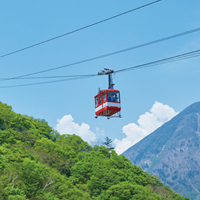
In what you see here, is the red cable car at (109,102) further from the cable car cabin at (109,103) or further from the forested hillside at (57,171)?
the forested hillside at (57,171)

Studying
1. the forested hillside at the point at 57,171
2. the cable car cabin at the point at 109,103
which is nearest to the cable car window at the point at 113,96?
the cable car cabin at the point at 109,103

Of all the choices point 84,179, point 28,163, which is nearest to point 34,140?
point 84,179

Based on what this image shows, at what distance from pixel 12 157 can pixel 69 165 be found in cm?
2308

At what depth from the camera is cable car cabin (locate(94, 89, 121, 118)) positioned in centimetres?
3525

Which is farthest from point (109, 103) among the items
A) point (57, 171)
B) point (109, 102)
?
point (57, 171)

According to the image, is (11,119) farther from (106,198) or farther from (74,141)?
(106,198)

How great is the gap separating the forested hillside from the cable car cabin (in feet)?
56.7

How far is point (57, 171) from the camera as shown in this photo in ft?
218

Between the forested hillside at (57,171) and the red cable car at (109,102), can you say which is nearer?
the red cable car at (109,102)

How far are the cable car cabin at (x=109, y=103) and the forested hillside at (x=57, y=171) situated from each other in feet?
56.7

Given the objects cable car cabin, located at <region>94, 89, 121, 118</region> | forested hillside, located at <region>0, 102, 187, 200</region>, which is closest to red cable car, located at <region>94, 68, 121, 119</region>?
cable car cabin, located at <region>94, 89, 121, 118</region>

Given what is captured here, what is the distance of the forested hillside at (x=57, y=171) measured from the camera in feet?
165

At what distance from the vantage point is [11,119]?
3164 inches

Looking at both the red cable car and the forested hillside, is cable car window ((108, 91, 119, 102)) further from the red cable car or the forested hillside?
the forested hillside
